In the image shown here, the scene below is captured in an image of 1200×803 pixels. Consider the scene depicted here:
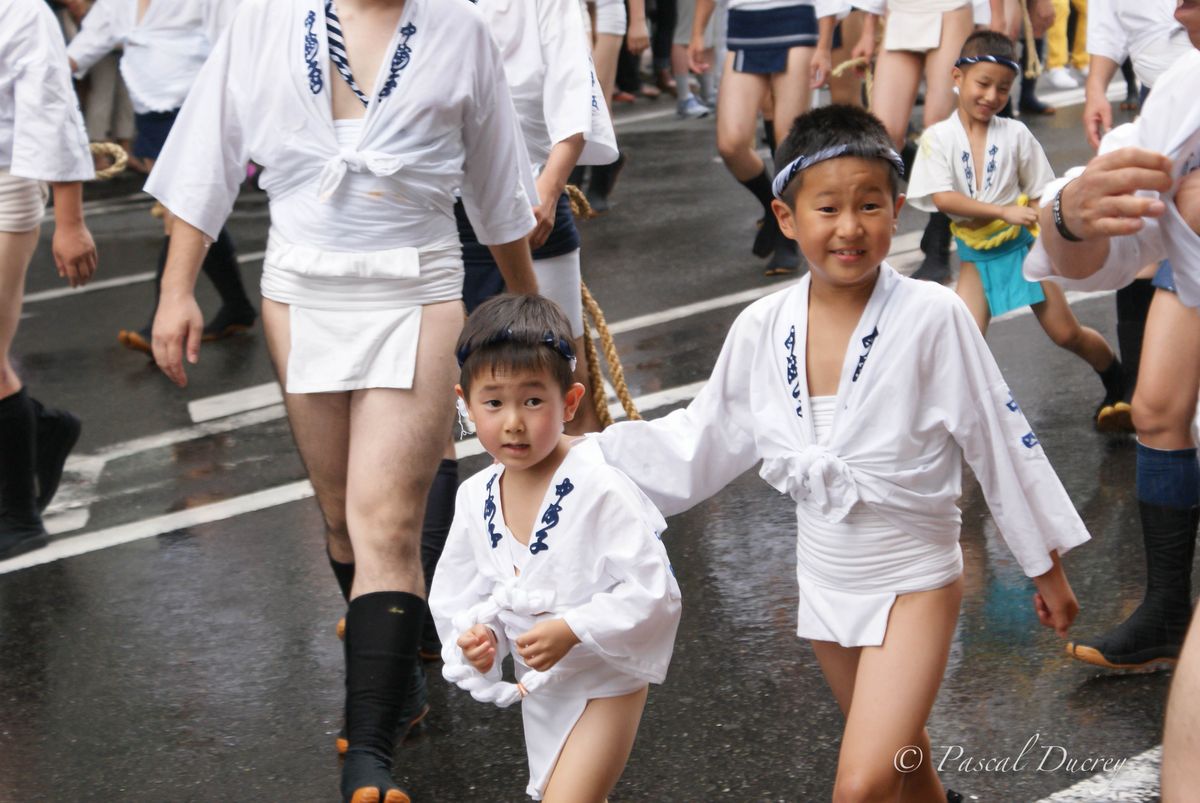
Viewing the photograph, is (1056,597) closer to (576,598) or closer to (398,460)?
(576,598)

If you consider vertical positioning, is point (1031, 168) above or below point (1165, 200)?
below

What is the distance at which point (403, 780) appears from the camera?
4035 millimetres

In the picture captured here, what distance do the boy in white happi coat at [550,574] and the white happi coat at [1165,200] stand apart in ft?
3.07

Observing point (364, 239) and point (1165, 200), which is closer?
point (1165, 200)

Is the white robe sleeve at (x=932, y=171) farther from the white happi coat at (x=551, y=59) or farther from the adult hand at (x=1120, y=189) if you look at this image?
the adult hand at (x=1120, y=189)

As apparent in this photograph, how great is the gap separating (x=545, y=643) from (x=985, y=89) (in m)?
3.98

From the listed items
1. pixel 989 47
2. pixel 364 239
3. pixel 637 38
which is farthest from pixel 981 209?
pixel 637 38

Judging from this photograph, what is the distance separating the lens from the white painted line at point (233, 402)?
7.33 meters

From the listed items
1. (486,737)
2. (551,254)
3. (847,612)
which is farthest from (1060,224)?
(551,254)

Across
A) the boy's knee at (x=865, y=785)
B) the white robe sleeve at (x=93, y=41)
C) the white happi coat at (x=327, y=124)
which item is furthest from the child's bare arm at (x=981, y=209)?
the white robe sleeve at (x=93, y=41)

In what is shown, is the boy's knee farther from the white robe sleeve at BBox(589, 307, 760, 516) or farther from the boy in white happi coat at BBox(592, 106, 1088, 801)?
the white robe sleeve at BBox(589, 307, 760, 516)

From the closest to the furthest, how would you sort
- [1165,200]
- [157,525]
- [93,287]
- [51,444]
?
[1165,200] → [157,525] → [51,444] → [93,287]

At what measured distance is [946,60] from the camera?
7750mm

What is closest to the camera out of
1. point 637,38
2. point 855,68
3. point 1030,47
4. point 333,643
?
point 333,643
